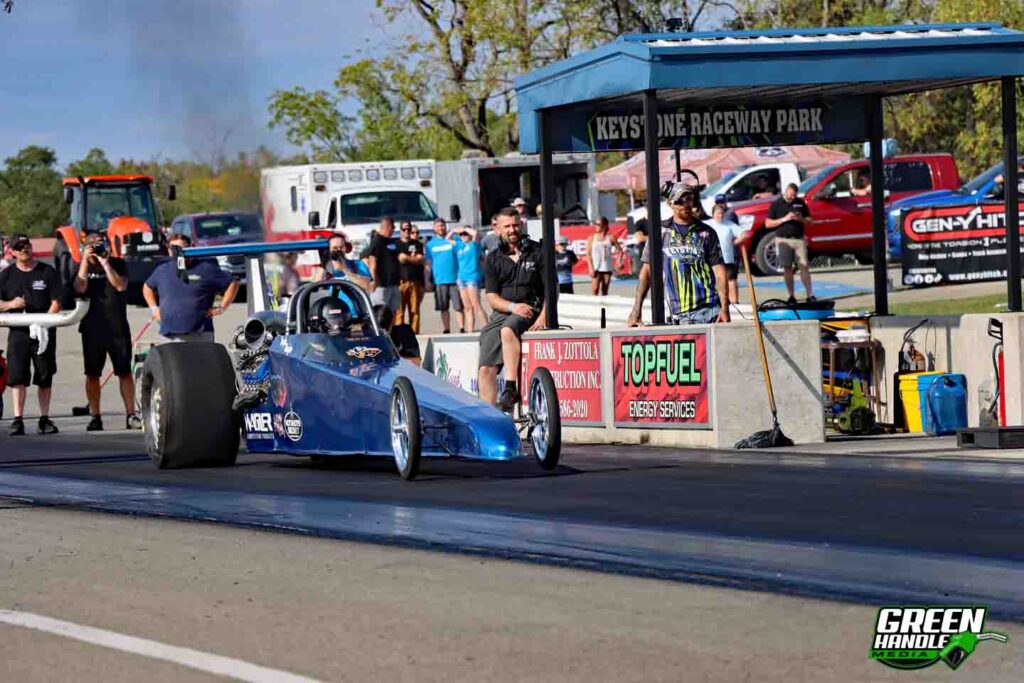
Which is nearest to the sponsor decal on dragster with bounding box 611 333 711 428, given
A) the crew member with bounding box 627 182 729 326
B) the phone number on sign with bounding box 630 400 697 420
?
the phone number on sign with bounding box 630 400 697 420

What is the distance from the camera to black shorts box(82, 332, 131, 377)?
19.6 m

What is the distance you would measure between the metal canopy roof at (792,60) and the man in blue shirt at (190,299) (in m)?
4.49

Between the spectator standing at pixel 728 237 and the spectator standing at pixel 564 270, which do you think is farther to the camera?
the spectator standing at pixel 564 270

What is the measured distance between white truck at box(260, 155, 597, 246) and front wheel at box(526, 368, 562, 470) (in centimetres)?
2119

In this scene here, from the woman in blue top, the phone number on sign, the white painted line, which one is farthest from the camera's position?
the woman in blue top

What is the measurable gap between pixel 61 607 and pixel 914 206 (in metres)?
25.1

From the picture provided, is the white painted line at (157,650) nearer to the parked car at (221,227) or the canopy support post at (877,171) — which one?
the canopy support post at (877,171)

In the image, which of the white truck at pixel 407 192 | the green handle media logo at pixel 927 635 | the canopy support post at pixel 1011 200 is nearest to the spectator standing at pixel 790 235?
the white truck at pixel 407 192

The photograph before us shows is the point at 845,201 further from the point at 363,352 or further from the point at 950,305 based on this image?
the point at 363,352

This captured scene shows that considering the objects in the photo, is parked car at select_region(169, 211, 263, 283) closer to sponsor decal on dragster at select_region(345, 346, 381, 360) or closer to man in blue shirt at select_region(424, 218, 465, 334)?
man in blue shirt at select_region(424, 218, 465, 334)

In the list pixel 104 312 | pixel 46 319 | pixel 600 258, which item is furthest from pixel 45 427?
pixel 600 258

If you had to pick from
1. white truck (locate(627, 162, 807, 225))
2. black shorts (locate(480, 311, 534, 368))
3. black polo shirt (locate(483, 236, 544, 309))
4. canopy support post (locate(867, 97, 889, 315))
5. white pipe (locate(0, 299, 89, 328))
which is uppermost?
white truck (locate(627, 162, 807, 225))

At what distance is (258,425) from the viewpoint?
14078 millimetres

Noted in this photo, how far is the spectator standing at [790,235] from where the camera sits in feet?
90.9
